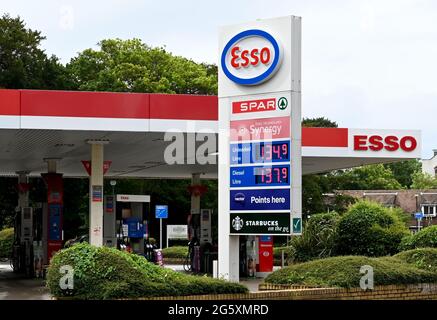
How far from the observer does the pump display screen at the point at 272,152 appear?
1745 centimetres

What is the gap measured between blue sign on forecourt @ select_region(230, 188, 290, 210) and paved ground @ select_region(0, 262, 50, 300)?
4.99 meters

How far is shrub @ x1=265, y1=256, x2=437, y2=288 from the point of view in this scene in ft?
53.0

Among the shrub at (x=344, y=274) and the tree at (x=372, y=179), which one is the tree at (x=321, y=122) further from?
the shrub at (x=344, y=274)

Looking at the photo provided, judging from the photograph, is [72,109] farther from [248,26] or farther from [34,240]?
[34,240]

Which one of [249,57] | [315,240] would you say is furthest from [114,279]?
[315,240]

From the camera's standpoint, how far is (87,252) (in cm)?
1439

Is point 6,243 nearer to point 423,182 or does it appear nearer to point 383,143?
point 383,143

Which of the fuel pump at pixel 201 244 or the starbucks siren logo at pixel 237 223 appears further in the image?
the fuel pump at pixel 201 244

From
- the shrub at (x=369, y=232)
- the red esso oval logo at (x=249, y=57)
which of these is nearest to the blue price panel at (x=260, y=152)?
the red esso oval logo at (x=249, y=57)

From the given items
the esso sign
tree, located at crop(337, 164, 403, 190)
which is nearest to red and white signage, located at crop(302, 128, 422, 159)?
the esso sign

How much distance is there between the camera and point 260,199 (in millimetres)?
17766

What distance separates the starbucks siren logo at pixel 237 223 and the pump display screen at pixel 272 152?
1.27 metres

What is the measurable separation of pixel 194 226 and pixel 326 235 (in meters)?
6.76
